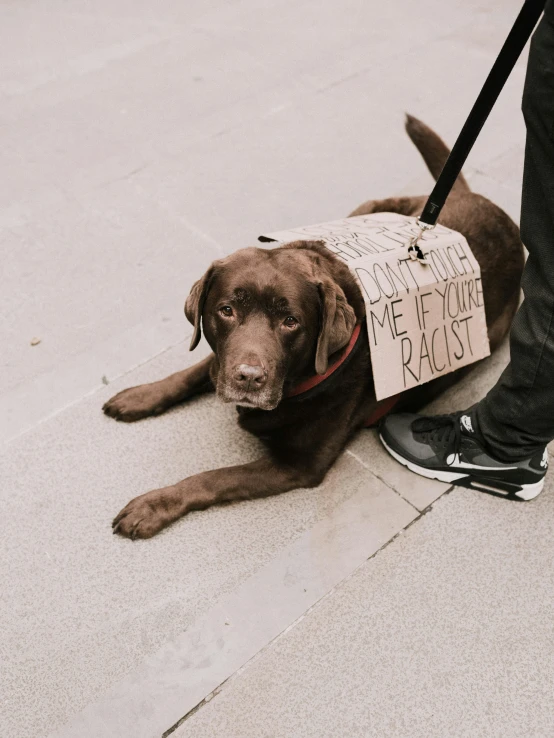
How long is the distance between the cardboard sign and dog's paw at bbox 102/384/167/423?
74 centimetres

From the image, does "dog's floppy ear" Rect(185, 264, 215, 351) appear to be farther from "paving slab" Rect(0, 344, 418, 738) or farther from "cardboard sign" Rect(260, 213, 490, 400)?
"paving slab" Rect(0, 344, 418, 738)

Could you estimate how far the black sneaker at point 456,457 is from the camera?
2.32m

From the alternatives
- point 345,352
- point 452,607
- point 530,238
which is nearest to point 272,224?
point 345,352

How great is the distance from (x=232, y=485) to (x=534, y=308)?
112 cm

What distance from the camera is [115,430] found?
8.16 feet

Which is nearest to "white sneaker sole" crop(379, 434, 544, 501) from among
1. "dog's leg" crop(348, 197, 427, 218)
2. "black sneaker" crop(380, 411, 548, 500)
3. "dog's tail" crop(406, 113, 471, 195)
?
"black sneaker" crop(380, 411, 548, 500)

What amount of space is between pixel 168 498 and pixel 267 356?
65 centimetres

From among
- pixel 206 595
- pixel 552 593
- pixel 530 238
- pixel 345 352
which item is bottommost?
pixel 552 593

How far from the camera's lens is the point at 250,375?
1.89 m

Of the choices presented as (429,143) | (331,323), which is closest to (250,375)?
(331,323)

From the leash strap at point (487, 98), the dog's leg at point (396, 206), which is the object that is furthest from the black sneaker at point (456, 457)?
the dog's leg at point (396, 206)

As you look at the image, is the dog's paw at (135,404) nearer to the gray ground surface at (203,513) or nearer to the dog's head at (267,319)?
the gray ground surface at (203,513)

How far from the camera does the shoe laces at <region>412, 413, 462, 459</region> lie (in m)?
2.40

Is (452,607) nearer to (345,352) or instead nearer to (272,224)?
(345,352)
